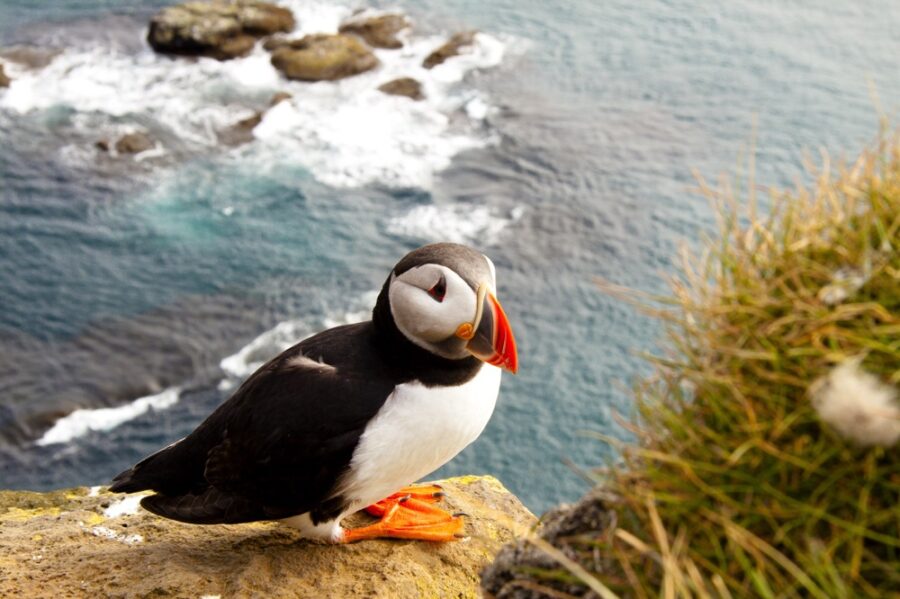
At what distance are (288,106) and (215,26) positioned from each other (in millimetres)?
4518

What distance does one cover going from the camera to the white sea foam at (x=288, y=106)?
79.8 ft

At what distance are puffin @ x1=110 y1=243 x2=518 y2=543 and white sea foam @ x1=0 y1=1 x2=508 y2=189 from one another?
18583mm

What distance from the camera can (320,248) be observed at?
21.8m

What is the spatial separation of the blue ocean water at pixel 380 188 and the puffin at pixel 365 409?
12311 mm

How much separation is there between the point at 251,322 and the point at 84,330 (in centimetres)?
308

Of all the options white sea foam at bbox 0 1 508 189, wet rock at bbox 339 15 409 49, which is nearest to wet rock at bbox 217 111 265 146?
white sea foam at bbox 0 1 508 189

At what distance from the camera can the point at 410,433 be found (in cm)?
489

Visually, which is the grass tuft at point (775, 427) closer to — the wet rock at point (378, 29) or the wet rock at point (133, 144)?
the wet rock at point (133, 144)

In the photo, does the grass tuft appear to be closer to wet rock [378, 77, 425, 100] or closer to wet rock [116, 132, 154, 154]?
wet rock [116, 132, 154, 154]

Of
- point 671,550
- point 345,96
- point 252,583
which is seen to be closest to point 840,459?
point 671,550

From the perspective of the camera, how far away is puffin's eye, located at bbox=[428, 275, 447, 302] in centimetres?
471

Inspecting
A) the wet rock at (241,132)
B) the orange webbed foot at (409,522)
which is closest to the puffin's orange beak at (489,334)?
the orange webbed foot at (409,522)

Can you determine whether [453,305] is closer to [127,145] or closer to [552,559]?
[552,559]

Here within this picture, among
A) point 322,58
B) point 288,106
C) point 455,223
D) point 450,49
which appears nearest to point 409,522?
point 455,223
